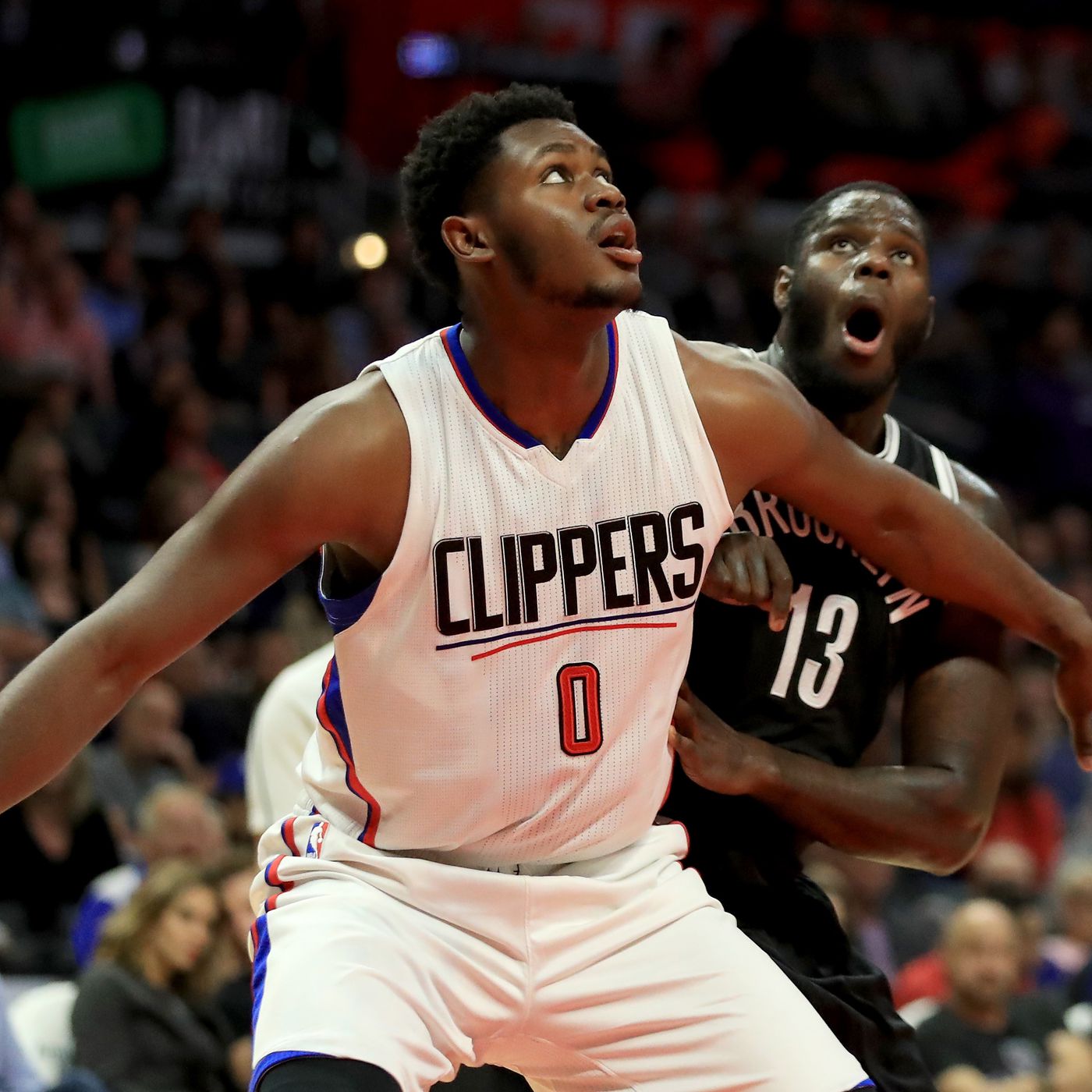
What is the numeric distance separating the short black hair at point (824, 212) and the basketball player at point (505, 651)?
2.43 feet

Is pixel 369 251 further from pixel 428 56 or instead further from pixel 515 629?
pixel 515 629

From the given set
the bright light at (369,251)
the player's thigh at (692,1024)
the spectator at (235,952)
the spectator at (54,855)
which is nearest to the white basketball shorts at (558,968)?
the player's thigh at (692,1024)

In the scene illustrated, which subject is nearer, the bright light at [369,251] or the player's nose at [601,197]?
the player's nose at [601,197]

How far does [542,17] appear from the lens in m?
13.1

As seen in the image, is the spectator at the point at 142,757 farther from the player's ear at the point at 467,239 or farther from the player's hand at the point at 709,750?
the player's ear at the point at 467,239

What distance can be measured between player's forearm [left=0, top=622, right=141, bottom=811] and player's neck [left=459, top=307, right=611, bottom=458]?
80 cm

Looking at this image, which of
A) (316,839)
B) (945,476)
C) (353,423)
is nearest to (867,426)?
(945,476)

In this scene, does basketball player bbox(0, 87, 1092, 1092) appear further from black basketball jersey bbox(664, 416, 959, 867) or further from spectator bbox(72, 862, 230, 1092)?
spectator bbox(72, 862, 230, 1092)

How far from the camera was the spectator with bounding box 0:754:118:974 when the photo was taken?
709 cm

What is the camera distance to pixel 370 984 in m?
2.95

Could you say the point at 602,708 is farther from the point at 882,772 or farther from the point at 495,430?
the point at 882,772

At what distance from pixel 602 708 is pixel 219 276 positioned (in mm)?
7318

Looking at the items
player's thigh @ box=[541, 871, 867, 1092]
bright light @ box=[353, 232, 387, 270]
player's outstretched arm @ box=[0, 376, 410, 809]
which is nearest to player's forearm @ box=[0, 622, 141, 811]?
player's outstretched arm @ box=[0, 376, 410, 809]

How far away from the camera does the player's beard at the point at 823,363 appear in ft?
12.6
